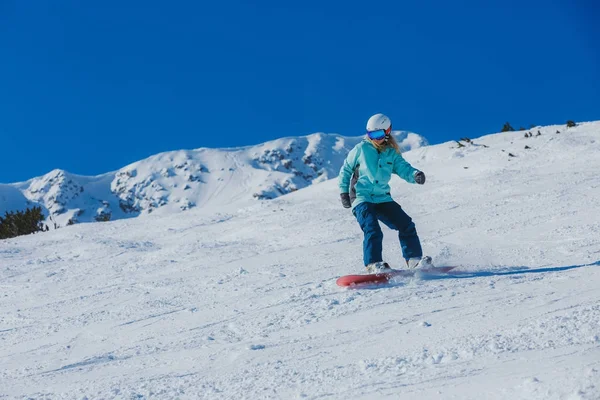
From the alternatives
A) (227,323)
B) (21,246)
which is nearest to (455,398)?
(227,323)

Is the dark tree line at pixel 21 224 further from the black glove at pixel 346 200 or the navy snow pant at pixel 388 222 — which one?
the navy snow pant at pixel 388 222

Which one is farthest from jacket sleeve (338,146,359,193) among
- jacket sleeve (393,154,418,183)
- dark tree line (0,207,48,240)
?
dark tree line (0,207,48,240)

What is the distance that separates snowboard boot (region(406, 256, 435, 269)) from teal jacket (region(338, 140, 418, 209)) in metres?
0.66

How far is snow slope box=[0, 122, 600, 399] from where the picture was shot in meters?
2.85

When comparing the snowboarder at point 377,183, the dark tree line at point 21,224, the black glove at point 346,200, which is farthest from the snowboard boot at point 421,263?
the dark tree line at point 21,224

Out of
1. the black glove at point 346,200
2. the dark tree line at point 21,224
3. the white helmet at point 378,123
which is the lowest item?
the black glove at point 346,200

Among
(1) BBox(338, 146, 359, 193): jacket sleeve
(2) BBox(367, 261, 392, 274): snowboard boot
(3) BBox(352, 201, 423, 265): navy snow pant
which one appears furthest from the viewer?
(1) BBox(338, 146, 359, 193): jacket sleeve

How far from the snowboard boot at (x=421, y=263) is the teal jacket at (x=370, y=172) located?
2.15 feet

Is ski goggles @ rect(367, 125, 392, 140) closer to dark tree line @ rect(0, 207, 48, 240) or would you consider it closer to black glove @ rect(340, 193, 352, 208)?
black glove @ rect(340, 193, 352, 208)

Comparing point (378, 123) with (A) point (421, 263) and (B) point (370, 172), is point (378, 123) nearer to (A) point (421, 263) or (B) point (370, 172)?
(B) point (370, 172)

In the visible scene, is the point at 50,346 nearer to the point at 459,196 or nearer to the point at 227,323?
the point at 227,323

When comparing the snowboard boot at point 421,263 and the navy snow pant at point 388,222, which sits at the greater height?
the navy snow pant at point 388,222

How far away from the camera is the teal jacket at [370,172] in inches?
228

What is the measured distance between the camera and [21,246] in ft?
35.0
